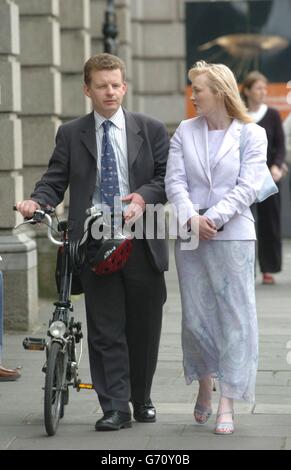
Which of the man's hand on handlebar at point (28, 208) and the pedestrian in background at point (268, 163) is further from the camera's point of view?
the pedestrian in background at point (268, 163)

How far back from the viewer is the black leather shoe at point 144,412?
705cm

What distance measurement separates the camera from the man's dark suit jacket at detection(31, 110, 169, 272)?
6.95m

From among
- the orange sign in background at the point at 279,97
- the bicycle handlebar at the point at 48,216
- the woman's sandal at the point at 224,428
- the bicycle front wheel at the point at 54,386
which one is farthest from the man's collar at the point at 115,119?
the orange sign in background at the point at 279,97

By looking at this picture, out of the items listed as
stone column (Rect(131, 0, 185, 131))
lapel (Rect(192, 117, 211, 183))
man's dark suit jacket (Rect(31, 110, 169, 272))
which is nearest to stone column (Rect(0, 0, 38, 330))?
man's dark suit jacket (Rect(31, 110, 169, 272))

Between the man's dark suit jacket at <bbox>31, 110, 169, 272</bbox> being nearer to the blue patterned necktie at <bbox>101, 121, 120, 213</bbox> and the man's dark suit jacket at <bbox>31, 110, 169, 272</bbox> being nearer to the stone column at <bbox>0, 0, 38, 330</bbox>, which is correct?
the blue patterned necktie at <bbox>101, 121, 120, 213</bbox>

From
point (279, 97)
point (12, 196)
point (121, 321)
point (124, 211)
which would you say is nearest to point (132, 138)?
point (124, 211)

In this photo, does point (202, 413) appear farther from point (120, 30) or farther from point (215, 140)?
point (120, 30)

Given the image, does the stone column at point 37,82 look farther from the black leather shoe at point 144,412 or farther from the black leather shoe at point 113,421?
the black leather shoe at point 113,421

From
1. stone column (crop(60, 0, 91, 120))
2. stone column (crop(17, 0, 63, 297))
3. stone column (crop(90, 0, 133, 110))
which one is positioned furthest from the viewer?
stone column (crop(90, 0, 133, 110))

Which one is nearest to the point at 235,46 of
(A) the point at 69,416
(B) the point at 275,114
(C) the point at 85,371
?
(B) the point at 275,114

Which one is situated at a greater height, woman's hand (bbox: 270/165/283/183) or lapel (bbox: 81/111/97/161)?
lapel (bbox: 81/111/97/161)

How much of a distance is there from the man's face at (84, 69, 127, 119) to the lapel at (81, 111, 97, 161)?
101mm

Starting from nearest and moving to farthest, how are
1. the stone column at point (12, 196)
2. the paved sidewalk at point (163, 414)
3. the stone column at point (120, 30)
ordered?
the paved sidewalk at point (163, 414) < the stone column at point (12, 196) < the stone column at point (120, 30)

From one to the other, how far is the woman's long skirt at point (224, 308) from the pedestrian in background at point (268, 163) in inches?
248
